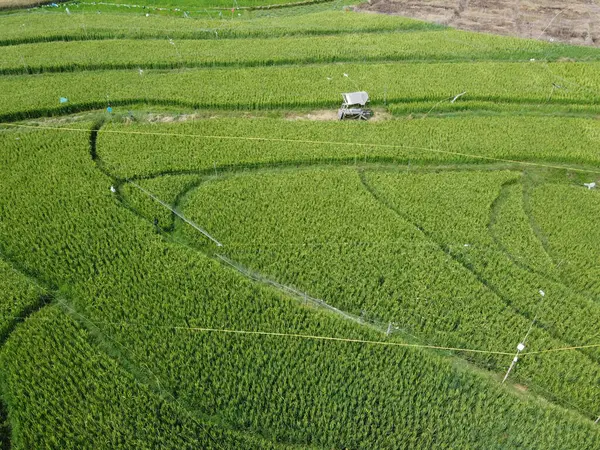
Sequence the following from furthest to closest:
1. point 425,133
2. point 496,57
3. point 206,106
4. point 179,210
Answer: point 496,57, point 206,106, point 425,133, point 179,210

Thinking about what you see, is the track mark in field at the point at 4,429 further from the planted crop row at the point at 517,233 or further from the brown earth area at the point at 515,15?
the brown earth area at the point at 515,15

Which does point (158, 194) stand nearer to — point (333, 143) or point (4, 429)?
point (333, 143)

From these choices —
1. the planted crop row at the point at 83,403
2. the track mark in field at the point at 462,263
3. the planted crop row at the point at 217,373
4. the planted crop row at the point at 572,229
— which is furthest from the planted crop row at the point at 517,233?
the planted crop row at the point at 83,403

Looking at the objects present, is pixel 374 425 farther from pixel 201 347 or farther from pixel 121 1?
pixel 121 1

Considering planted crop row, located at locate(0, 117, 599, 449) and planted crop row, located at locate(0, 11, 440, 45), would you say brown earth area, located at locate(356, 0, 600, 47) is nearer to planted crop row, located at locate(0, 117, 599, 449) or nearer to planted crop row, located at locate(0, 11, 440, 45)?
planted crop row, located at locate(0, 11, 440, 45)

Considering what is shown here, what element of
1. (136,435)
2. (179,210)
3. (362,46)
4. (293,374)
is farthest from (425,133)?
(136,435)
